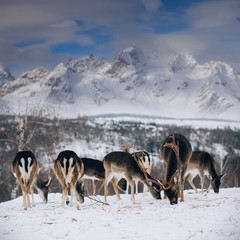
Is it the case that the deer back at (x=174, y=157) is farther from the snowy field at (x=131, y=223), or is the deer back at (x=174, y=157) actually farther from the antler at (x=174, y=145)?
the snowy field at (x=131, y=223)

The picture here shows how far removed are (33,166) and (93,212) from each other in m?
3.11

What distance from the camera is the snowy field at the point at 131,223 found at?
6691mm

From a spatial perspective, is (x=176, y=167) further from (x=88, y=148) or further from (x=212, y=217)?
(x=88, y=148)

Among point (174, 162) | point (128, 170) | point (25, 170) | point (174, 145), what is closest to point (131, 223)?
point (174, 162)

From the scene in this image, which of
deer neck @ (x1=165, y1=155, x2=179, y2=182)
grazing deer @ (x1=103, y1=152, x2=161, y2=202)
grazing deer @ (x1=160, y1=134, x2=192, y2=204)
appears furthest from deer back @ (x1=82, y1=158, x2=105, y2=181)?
deer neck @ (x1=165, y1=155, x2=179, y2=182)

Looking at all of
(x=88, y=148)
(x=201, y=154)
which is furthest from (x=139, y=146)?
(x=201, y=154)

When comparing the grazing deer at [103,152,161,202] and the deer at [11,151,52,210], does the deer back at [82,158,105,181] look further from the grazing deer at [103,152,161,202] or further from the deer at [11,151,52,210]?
the deer at [11,151,52,210]

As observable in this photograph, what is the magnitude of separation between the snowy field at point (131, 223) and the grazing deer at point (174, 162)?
52 cm

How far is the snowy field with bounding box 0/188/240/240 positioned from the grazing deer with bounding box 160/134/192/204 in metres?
0.52

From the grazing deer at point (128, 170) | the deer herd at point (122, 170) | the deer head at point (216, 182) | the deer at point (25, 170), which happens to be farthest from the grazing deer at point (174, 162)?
the deer at point (25, 170)

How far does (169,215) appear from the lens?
8.30 m

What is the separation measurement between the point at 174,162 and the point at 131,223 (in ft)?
11.0

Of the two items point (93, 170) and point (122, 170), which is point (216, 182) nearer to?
point (122, 170)

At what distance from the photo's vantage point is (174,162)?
10414mm
